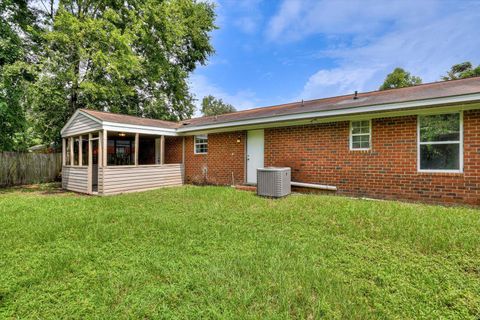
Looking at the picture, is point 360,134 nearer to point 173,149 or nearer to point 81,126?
point 173,149

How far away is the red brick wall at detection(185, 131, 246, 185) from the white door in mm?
259

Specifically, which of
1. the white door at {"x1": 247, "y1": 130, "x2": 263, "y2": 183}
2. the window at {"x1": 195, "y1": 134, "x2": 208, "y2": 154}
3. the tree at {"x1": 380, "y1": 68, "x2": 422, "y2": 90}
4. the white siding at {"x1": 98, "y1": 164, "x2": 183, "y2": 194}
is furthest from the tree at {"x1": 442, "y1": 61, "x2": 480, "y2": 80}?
the white siding at {"x1": 98, "y1": 164, "x2": 183, "y2": 194}

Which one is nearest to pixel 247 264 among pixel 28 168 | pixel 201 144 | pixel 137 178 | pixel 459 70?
pixel 137 178

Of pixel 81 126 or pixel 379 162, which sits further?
pixel 81 126

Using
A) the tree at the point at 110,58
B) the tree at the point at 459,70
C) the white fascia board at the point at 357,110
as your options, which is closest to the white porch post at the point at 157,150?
the tree at the point at 110,58

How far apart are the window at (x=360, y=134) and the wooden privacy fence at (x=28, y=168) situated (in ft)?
47.5

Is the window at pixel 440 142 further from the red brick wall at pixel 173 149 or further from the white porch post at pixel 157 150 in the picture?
the white porch post at pixel 157 150

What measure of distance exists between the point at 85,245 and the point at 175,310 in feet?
8.21

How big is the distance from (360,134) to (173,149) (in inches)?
346

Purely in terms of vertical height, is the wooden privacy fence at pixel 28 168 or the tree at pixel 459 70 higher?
the tree at pixel 459 70

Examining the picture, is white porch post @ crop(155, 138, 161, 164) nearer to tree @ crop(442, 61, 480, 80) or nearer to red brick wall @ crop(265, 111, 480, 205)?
red brick wall @ crop(265, 111, 480, 205)

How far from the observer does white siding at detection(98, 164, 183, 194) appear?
27.5 feet

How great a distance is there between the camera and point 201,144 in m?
11.1

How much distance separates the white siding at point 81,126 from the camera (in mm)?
8945
